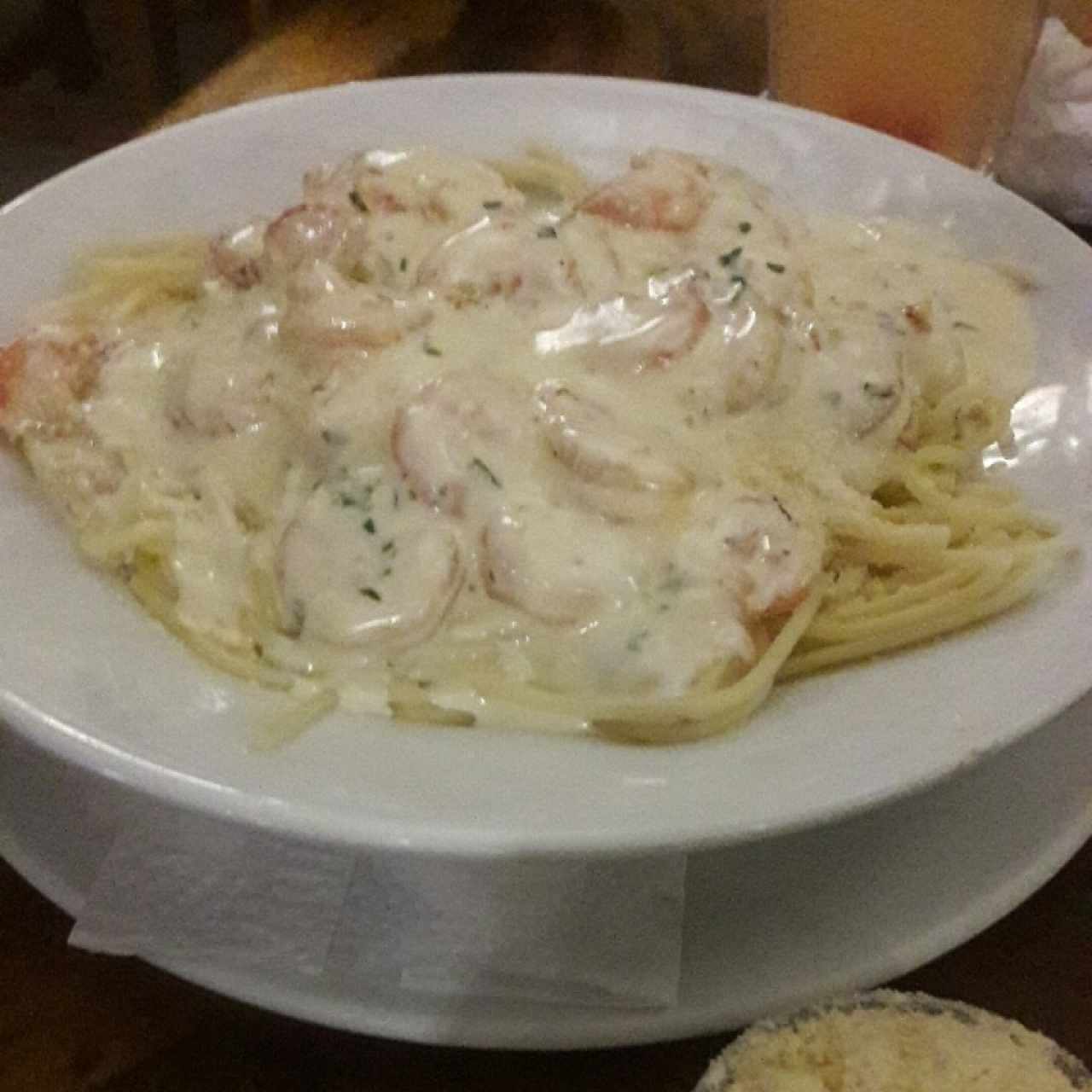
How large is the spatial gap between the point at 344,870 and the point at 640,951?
24 centimetres

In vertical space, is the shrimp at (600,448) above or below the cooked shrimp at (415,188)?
below

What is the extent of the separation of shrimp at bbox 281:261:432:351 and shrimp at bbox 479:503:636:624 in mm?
257

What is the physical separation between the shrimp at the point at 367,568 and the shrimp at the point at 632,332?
0.25 m

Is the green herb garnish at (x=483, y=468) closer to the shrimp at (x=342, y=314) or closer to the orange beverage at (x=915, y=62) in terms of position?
the shrimp at (x=342, y=314)

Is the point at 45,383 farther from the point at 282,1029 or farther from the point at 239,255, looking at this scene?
the point at 282,1029

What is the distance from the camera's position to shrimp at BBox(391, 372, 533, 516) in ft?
4.05

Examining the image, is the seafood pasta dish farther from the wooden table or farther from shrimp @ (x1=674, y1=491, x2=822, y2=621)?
the wooden table

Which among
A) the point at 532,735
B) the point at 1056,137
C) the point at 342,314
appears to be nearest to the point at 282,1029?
the point at 532,735

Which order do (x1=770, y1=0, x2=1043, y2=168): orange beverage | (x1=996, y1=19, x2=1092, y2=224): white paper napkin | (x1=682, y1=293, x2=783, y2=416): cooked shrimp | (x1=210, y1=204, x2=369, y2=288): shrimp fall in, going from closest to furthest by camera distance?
(x1=682, y1=293, x2=783, y2=416): cooked shrimp → (x1=210, y1=204, x2=369, y2=288): shrimp → (x1=996, y1=19, x2=1092, y2=224): white paper napkin → (x1=770, y1=0, x2=1043, y2=168): orange beverage

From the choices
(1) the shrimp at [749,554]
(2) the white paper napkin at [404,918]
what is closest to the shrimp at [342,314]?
(1) the shrimp at [749,554]

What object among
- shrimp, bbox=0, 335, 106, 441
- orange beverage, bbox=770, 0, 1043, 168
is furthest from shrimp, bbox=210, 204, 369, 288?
orange beverage, bbox=770, 0, 1043, 168

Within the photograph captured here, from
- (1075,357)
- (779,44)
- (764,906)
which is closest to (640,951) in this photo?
(764,906)

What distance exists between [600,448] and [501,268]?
0.28 m

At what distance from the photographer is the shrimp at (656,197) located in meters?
1.54
